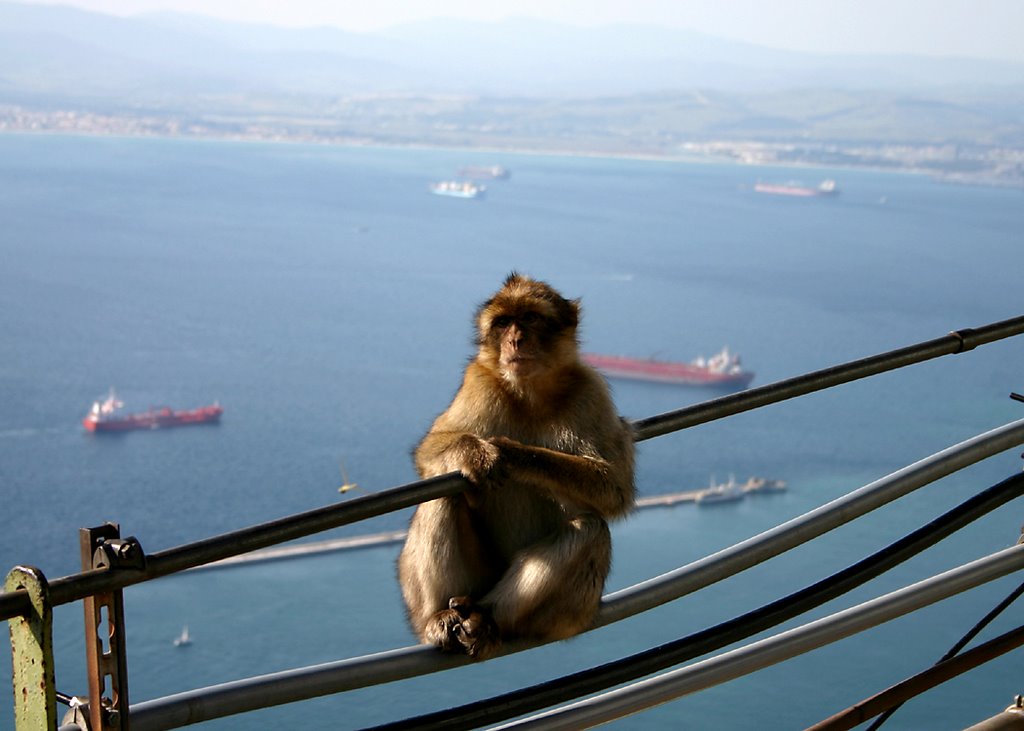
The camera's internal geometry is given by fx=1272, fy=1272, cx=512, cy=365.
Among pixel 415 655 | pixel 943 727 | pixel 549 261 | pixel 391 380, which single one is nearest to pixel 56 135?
pixel 549 261

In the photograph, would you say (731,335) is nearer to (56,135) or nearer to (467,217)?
(467,217)

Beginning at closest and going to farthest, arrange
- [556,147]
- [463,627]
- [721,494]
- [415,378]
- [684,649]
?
[684,649]
[463,627]
[721,494]
[415,378]
[556,147]

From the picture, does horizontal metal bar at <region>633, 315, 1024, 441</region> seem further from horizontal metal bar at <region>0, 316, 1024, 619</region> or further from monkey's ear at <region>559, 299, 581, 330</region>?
monkey's ear at <region>559, 299, 581, 330</region>

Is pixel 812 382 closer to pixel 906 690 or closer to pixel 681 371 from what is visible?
pixel 906 690

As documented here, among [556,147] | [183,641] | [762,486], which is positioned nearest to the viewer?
[183,641]

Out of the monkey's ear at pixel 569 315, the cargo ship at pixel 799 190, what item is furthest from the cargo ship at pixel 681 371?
the cargo ship at pixel 799 190

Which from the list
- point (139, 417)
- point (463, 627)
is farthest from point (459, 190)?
point (463, 627)

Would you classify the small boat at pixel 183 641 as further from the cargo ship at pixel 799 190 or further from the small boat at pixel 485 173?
the cargo ship at pixel 799 190
